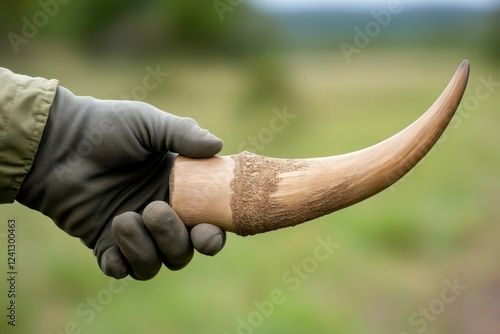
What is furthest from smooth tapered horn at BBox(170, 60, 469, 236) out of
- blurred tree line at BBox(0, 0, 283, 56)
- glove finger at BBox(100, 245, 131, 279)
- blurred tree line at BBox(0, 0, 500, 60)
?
blurred tree line at BBox(0, 0, 283, 56)

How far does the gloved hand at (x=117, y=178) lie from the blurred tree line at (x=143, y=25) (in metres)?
2.05

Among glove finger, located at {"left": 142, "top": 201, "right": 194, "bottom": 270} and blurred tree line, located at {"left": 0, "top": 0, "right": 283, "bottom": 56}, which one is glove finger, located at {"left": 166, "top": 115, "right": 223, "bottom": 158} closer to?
glove finger, located at {"left": 142, "top": 201, "right": 194, "bottom": 270}

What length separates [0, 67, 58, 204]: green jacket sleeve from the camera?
1.05 m

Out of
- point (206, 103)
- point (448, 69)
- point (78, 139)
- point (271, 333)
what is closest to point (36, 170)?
point (78, 139)

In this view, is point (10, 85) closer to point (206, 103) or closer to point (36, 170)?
point (36, 170)

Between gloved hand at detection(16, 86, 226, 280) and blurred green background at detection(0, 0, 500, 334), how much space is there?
4.37 feet

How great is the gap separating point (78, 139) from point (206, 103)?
83.7 inches

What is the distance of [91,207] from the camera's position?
112 centimetres

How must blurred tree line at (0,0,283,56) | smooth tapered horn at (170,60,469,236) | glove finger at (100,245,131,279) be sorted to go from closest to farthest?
smooth tapered horn at (170,60,469,236) → glove finger at (100,245,131,279) → blurred tree line at (0,0,283,56)

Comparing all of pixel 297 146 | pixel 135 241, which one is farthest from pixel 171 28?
pixel 135 241

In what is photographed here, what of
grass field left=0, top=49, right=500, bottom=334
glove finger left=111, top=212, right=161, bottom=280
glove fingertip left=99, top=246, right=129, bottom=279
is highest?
glove finger left=111, top=212, right=161, bottom=280

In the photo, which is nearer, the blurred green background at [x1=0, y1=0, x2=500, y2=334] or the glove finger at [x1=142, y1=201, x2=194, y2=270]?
the glove finger at [x1=142, y1=201, x2=194, y2=270]

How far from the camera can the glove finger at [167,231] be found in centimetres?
102

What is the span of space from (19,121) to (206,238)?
1.03 ft
